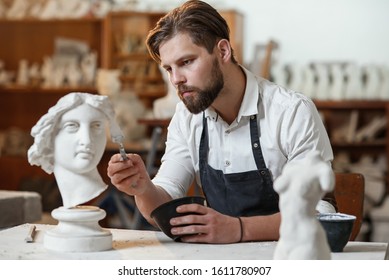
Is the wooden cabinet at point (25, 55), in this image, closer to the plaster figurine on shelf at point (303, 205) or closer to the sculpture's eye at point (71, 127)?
the sculpture's eye at point (71, 127)

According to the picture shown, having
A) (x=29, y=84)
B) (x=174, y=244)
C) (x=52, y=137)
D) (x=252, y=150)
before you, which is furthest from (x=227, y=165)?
(x=29, y=84)

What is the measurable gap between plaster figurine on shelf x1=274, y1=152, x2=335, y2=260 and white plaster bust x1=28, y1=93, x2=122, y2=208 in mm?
578

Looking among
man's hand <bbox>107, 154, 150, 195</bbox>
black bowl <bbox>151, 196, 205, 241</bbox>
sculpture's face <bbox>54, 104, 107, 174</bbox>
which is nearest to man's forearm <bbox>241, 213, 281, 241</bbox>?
black bowl <bbox>151, 196, 205, 241</bbox>

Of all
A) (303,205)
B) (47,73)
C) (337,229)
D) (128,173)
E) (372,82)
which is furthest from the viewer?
(47,73)

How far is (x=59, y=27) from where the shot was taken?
7.35m

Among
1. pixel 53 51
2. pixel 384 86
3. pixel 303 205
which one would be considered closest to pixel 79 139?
pixel 303 205

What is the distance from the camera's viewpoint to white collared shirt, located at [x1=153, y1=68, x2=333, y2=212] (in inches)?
89.0

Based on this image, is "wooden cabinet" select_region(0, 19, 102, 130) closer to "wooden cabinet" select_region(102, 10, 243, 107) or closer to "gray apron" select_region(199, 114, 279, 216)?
"wooden cabinet" select_region(102, 10, 243, 107)

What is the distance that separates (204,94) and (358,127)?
4566 mm

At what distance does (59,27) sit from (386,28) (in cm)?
314

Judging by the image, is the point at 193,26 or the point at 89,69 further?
the point at 89,69

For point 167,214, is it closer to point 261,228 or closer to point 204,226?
point 204,226

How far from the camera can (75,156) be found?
1860 mm

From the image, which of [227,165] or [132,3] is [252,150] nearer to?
[227,165]
